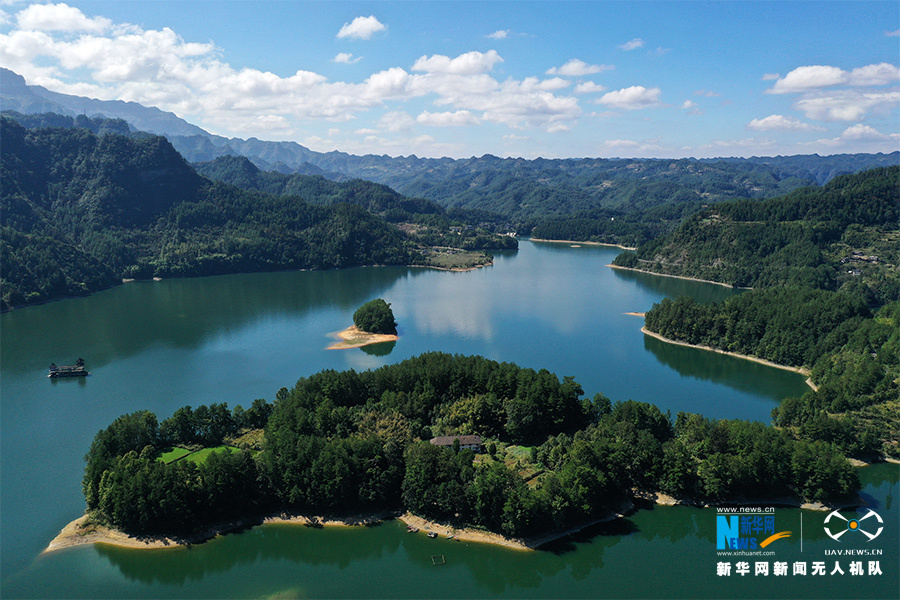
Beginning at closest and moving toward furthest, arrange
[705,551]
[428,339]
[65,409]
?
[705,551] < [65,409] < [428,339]

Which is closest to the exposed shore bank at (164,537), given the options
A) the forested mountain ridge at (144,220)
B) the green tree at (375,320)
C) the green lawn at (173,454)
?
the green lawn at (173,454)

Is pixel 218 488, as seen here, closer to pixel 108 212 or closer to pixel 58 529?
pixel 58 529

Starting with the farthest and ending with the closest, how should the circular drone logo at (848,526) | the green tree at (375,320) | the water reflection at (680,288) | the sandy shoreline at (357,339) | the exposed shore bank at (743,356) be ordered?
the water reflection at (680,288), the green tree at (375,320), the sandy shoreline at (357,339), the exposed shore bank at (743,356), the circular drone logo at (848,526)

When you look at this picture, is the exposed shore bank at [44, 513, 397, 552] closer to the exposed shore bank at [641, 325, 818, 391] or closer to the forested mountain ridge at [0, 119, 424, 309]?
the exposed shore bank at [641, 325, 818, 391]

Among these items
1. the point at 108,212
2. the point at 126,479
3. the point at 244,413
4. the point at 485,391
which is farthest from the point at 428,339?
the point at 108,212

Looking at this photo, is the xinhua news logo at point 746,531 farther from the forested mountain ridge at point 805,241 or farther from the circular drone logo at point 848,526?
the forested mountain ridge at point 805,241

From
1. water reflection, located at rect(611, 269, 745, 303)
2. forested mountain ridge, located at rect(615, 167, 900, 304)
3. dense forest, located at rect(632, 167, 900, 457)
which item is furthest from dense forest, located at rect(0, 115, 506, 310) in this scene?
dense forest, located at rect(632, 167, 900, 457)
